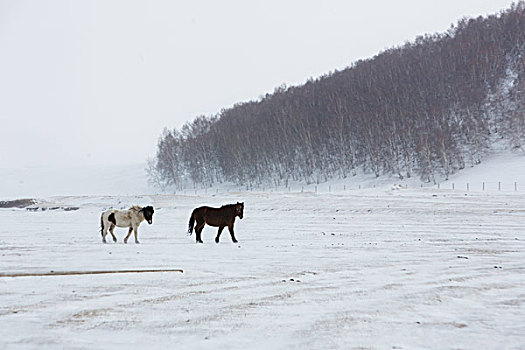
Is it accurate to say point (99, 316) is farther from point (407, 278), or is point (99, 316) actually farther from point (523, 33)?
point (523, 33)

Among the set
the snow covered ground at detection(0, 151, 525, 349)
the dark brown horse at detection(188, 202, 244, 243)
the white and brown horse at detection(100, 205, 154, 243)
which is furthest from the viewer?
the white and brown horse at detection(100, 205, 154, 243)

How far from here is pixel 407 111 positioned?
2913 inches

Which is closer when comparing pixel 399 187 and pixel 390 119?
pixel 399 187

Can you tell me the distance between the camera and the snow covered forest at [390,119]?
65625 millimetres

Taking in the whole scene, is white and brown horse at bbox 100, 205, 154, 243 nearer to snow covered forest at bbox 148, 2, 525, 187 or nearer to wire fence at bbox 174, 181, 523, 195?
wire fence at bbox 174, 181, 523, 195

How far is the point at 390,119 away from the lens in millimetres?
73938

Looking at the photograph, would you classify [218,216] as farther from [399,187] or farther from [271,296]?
[399,187]

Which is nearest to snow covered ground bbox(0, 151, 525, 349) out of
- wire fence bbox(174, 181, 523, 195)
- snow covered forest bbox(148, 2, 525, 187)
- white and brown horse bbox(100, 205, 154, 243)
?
white and brown horse bbox(100, 205, 154, 243)

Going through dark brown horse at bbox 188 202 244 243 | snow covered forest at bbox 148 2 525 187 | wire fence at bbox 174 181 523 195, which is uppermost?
snow covered forest at bbox 148 2 525 187

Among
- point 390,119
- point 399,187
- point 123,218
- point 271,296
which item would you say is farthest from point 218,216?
point 390,119

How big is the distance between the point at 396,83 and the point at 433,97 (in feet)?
27.9

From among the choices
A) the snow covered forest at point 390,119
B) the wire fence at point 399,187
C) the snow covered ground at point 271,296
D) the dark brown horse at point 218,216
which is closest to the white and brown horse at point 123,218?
the snow covered ground at point 271,296

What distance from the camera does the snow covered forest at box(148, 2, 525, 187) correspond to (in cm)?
6562

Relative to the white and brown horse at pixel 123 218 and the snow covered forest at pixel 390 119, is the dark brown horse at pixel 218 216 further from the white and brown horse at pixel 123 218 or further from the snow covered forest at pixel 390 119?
the snow covered forest at pixel 390 119
